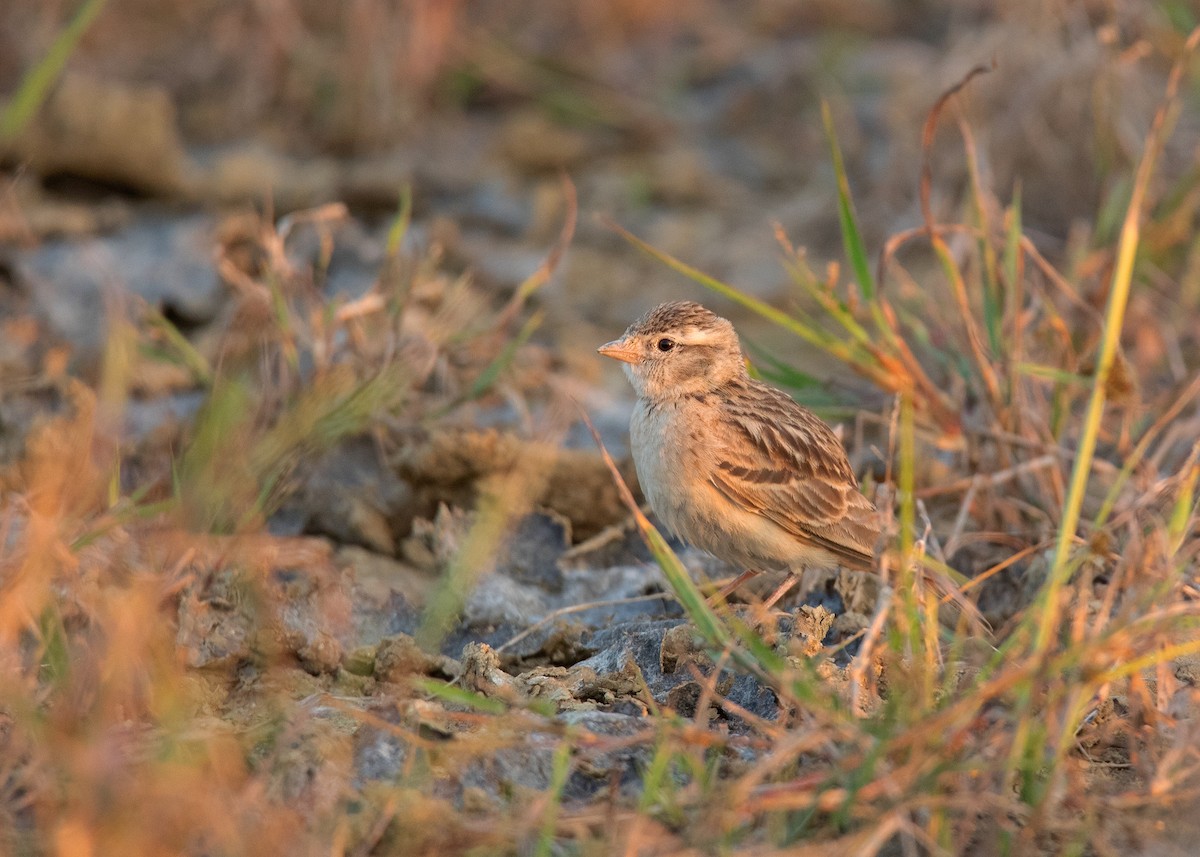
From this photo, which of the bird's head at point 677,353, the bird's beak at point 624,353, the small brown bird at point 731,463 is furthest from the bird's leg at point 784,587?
the bird's beak at point 624,353

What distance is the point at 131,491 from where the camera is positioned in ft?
16.0

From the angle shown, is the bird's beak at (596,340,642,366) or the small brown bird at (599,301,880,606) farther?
the bird's beak at (596,340,642,366)

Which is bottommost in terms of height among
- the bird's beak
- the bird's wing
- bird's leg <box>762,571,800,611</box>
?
bird's leg <box>762,571,800,611</box>

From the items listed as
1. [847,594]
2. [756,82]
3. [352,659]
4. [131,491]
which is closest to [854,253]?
[847,594]

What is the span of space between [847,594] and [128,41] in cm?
686

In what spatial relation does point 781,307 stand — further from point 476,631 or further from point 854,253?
point 476,631

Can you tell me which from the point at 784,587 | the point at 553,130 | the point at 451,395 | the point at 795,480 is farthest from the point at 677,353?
the point at 553,130

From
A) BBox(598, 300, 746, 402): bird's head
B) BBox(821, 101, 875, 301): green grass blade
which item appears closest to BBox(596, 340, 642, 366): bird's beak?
BBox(598, 300, 746, 402): bird's head

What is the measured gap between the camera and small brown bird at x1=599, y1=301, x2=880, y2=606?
188 inches

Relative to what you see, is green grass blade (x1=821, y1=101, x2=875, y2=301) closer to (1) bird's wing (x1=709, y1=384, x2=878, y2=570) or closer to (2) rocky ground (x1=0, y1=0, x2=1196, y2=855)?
(2) rocky ground (x1=0, y1=0, x2=1196, y2=855)

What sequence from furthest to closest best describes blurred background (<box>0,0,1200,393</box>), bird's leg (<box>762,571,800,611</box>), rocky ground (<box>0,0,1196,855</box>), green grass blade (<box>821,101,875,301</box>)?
blurred background (<box>0,0,1200,393</box>) < green grass blade (<box>821,101,875,301</box>) < bird's leg (<box>762,571,800,611</box>) < rocky ground (<box>0,0,1196,855</box>)

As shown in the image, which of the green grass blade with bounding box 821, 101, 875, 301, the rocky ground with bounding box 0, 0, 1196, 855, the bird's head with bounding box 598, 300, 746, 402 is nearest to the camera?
the rocky ground with bounding box 0, 0, 1196, 855

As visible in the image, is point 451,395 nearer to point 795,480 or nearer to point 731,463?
point 731,463

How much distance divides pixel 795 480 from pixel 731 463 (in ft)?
0.75
